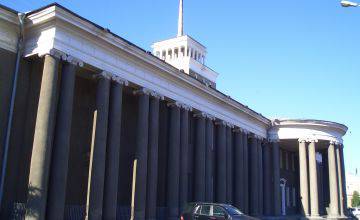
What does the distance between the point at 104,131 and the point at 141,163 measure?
3.40 metres

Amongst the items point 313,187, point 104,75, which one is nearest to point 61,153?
point 104,75

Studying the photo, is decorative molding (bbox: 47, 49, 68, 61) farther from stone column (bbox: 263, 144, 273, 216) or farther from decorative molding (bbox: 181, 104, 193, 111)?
stone column (bbox: 263, 144, 273, 216)

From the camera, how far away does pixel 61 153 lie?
19.4 m

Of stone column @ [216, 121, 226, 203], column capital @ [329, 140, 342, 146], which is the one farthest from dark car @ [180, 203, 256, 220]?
column capital @ [329, 140, 342, 146]

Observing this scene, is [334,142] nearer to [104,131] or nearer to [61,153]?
[104,131]

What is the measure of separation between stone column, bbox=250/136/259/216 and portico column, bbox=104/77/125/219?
17.2m

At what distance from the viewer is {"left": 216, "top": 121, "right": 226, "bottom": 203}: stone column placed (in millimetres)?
31828

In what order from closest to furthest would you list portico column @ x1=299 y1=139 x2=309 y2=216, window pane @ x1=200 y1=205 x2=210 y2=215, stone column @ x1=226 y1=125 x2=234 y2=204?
window pane @ x1=200 y1=205 x2=210 y2=215 < stone column @ x1=226 y1=125 x2=234 y2=204 < portico column @ x1=299 y1=139 x2=309 y2=216

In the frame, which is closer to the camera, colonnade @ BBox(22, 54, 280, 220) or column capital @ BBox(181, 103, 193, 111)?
colonnade @ BBox(22, 54, 280, 220)

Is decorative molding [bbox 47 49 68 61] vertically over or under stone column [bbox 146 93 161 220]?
over

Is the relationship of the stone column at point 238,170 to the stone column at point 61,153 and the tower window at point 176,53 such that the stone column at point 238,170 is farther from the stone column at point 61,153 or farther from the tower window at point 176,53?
the tower window at point 176,53

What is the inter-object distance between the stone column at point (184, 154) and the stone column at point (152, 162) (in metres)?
2.66

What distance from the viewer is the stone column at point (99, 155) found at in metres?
20.9

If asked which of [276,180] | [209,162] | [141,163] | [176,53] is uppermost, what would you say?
[176,53]
